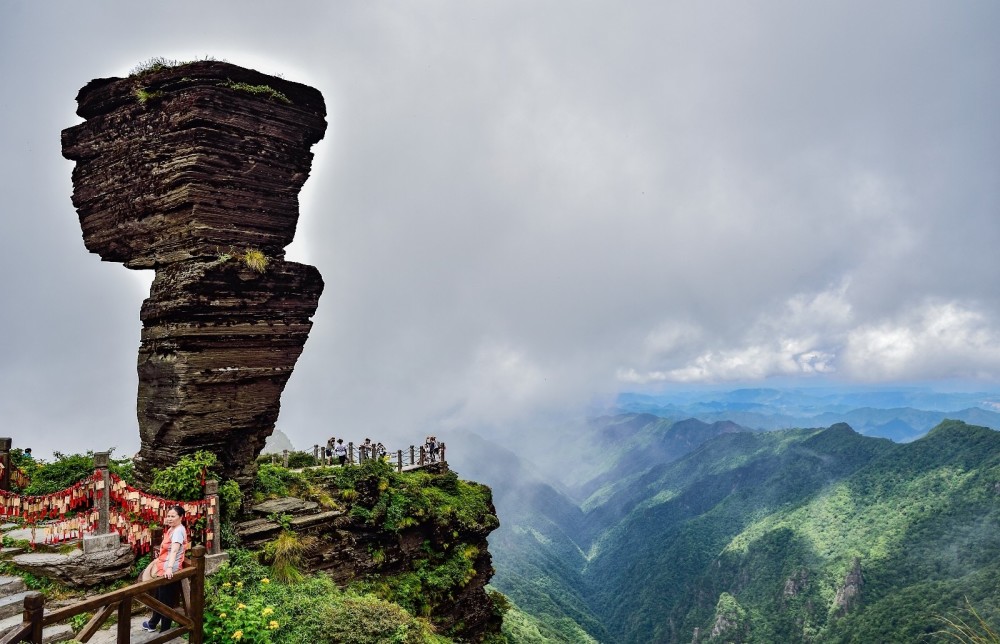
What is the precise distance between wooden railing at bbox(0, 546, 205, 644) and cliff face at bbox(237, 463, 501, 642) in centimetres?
680

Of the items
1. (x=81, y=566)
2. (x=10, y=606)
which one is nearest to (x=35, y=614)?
(x=10, y=606)

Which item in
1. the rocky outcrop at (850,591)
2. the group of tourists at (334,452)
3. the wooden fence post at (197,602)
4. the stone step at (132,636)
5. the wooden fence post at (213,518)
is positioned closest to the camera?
the wooden fence post at (197,602)

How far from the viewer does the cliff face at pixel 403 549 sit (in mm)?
16594

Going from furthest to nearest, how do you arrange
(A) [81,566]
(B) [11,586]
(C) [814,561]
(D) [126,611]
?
(C) [814,561] < (A) [81,566] < (B) [11,586] < (D) [126,611]

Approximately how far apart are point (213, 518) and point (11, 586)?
375 cm

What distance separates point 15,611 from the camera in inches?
375

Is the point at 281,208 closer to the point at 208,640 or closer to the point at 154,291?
the point at 154,291

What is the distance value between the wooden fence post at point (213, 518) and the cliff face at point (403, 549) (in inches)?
67.9

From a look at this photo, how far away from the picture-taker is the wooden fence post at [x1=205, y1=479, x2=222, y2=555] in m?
12.9

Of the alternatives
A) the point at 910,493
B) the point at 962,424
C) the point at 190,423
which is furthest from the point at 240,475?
the point at 962,424

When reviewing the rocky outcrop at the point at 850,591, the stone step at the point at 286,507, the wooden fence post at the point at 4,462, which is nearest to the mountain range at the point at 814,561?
the rocky outcrop at the point at 850,591

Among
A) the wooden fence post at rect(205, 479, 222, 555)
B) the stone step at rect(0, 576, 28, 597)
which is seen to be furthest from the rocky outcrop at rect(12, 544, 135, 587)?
the wooden fence post at rect(205, 479, 222, 555)

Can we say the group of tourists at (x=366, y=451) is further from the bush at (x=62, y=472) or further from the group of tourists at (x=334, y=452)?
the bush at (x=62, y=472)

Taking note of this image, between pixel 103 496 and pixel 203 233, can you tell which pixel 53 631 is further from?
pixel 203 233
